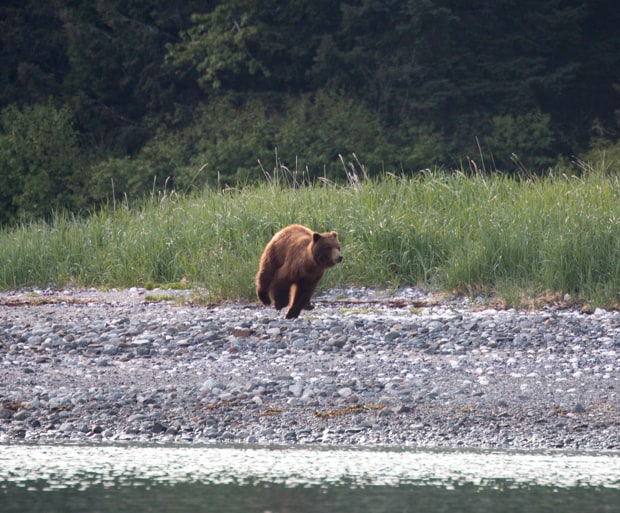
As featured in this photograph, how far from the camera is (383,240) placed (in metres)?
10.2

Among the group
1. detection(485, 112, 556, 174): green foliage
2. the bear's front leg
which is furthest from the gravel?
detection(485, 112, 556, 174): green foliage

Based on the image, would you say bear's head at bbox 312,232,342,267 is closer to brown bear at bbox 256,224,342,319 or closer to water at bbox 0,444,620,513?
brown bear at bbox 256,224,342,319

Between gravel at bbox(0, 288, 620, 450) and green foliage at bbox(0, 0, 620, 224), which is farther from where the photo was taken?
green foliage at bbox(0, 0, 620, 224)

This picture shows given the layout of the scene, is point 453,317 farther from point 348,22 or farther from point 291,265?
point 348,22

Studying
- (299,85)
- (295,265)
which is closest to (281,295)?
(295,265)

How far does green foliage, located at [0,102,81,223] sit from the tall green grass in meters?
7.26

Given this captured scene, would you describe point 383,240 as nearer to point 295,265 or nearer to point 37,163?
point 295,265

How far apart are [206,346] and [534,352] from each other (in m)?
2.25

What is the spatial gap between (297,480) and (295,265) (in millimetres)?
3307

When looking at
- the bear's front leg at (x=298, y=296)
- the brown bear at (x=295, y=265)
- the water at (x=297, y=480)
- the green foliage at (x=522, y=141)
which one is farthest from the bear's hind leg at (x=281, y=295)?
the green foliage at (x=522, y=141)

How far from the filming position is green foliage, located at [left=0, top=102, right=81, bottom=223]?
19.7m

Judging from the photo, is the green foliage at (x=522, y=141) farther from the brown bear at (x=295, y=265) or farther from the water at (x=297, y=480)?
the water at (x=297, y=480)

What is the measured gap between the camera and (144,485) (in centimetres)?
451

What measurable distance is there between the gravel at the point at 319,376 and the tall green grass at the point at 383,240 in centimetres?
61
